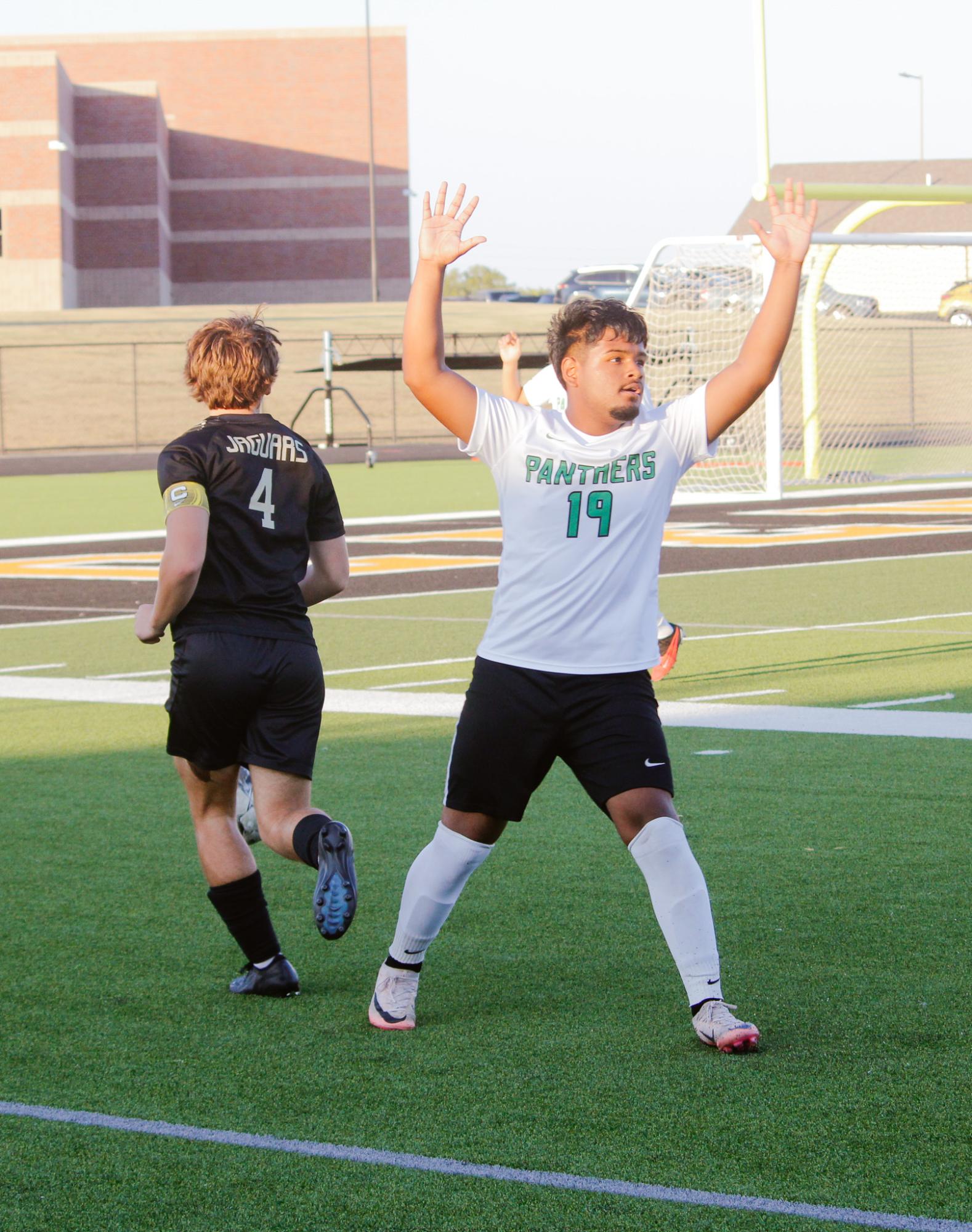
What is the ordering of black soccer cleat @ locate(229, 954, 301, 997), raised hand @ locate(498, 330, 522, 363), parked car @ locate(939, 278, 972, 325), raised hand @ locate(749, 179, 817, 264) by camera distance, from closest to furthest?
raised hand @ locate(749, 179, 817, 264) < black soccer cleat @ locate(229, 954, 301, 997) < raised hand @ locate(498, 330, 522, 363) < parked car @ locate(939, 278, 972, 325)

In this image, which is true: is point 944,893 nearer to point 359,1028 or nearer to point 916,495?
point 359,1028

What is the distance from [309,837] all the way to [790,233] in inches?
78.1

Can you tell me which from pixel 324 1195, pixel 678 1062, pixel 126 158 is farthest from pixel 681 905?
pixel 126 158

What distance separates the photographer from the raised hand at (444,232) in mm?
4625

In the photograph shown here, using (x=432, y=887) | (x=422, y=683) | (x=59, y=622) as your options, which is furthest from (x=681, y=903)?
(x=59, y=622)

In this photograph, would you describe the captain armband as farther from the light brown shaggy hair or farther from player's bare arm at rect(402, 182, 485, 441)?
player's bare arm at rect(402, 182, 485, 441)

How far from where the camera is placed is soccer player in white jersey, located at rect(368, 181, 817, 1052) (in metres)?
4.63

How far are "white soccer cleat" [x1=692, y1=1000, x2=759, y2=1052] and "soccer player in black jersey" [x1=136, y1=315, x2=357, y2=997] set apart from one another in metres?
1.08

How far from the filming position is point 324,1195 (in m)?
3.71

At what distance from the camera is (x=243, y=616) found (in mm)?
5059

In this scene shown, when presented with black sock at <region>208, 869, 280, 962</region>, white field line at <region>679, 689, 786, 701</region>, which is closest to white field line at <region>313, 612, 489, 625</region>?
white field line at <region>679, 689, 786, 701</region>

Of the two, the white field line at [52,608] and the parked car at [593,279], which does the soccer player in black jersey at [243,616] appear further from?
the parked car at [593,279]

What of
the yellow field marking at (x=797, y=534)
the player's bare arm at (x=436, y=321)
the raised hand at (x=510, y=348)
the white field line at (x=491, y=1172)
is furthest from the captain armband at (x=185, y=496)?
the yellow field marking at (x=797, y=534)

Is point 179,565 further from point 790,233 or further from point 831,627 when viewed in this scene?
point 831,627
